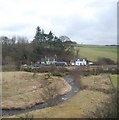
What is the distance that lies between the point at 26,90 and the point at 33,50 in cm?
2442

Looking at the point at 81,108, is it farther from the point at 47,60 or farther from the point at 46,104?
the point at 47,60

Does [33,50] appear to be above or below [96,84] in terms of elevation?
above

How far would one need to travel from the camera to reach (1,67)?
42.1 meters

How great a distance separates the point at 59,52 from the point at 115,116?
45.6 m

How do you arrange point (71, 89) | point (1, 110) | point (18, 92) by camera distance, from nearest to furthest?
point (1, 110) → point (18, 92) → point (71, 89)

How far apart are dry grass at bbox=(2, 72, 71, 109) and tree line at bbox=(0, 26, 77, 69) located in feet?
31.8

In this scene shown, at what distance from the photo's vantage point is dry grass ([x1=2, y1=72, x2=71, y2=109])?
23.5 meters

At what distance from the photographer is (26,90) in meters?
28.7

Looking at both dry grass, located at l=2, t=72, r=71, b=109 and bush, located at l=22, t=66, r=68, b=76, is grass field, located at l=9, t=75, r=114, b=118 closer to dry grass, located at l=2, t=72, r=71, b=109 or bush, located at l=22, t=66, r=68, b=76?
dry grass, located at l=2, t=72, r=71, b=109

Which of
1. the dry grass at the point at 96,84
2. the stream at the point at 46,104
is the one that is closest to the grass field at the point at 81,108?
the dry grass at the point at 96,84

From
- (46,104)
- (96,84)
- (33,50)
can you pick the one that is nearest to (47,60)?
(33,50)

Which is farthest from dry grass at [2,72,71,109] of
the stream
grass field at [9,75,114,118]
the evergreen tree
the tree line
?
the evergreen tree

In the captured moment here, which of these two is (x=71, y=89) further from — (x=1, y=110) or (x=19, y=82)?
(x=1, y=110)

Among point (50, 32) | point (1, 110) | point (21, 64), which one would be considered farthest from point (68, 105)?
point (50, 32)
